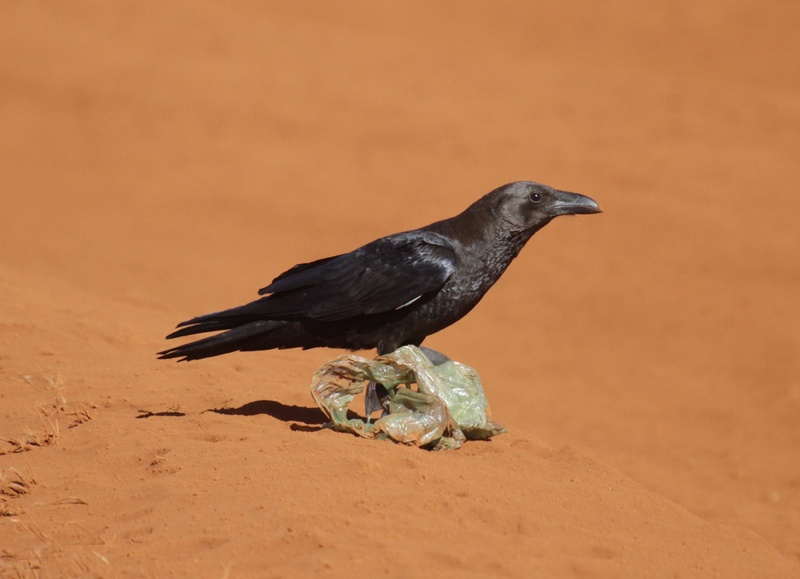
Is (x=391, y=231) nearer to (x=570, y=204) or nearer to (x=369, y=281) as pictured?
(x=570, y=204)

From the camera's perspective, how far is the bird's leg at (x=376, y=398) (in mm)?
5465

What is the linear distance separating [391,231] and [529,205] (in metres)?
8.25

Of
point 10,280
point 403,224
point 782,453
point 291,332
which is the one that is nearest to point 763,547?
point 291,332

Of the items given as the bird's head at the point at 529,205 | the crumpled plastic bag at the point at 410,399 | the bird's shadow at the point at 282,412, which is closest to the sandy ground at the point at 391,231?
the bird's shadow at the point at 282,412

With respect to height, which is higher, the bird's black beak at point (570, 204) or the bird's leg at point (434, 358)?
the bird's black beak at point (570, 204)

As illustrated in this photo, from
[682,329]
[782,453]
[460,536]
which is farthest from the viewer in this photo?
[682,329]

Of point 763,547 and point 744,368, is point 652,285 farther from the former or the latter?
point 763,547

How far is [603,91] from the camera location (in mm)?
18406

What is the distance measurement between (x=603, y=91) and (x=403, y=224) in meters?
6.19

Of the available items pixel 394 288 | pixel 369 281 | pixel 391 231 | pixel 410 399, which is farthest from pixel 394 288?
pixel 391 231

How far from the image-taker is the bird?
530 cm

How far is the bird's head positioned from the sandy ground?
1146 mm

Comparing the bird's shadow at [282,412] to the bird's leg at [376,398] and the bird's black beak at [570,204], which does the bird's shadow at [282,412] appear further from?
the bird's black beak at [570,204]

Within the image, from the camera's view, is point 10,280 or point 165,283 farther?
point 165,283
